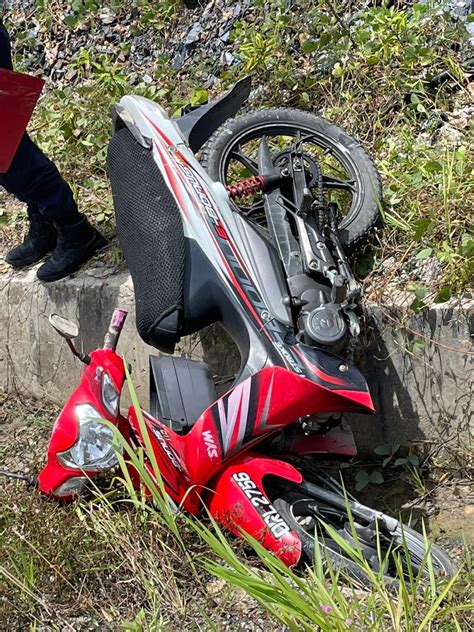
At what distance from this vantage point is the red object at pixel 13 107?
3.46m

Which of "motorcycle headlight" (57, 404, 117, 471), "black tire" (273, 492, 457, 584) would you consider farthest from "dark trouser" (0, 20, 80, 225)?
"black tire" (273, 492, 457, 584)

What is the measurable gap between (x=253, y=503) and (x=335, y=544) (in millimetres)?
336

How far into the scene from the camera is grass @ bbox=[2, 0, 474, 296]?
3627mm

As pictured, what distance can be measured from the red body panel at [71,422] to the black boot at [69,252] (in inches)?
46.9

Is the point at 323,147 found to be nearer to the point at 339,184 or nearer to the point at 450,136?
the point at 339,184

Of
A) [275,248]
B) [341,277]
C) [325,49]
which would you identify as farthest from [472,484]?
[325,49]

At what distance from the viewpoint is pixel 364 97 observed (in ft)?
14.3

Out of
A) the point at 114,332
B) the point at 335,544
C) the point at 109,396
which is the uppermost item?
the point at 114,332

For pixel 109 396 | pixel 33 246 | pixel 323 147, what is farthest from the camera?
pixel 33 246

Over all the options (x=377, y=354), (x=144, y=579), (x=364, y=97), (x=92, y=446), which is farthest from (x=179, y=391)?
(x=364, y=97)

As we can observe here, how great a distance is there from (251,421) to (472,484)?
1.14 meters

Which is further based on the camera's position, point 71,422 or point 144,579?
point 71,422

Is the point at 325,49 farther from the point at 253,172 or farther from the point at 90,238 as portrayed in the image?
the point at 90,238

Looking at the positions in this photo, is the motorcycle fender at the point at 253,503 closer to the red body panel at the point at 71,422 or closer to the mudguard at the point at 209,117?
the red body panel at the point at 71,422
